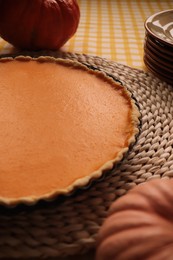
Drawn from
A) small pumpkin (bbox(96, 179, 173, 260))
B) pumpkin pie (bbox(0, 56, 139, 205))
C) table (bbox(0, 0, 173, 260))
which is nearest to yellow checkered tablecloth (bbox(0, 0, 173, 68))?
table (bbox(0, 0, 173, 260))

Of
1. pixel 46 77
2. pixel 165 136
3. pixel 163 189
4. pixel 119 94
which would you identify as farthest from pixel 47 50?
pixel 163 189

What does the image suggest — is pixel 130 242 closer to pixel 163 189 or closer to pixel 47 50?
pixel 163 189

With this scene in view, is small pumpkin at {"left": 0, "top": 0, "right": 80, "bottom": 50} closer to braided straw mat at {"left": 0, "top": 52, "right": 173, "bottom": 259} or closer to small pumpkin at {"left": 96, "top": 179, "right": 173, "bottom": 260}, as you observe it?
braided straw mat at {"left": 0, "top": 52, "right": 173, "bottom": 259}

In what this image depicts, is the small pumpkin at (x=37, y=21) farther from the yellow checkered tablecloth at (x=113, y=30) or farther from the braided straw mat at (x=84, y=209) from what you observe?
the braided straw mat at (x=84, y=209)

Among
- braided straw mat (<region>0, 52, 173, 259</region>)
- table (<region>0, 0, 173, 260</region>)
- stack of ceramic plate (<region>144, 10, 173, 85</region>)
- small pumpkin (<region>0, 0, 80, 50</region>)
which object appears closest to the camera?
braided straw mat (<region>0, 52, 173, 259</region>)

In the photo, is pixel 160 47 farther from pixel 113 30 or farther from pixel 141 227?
pixel 141 227
